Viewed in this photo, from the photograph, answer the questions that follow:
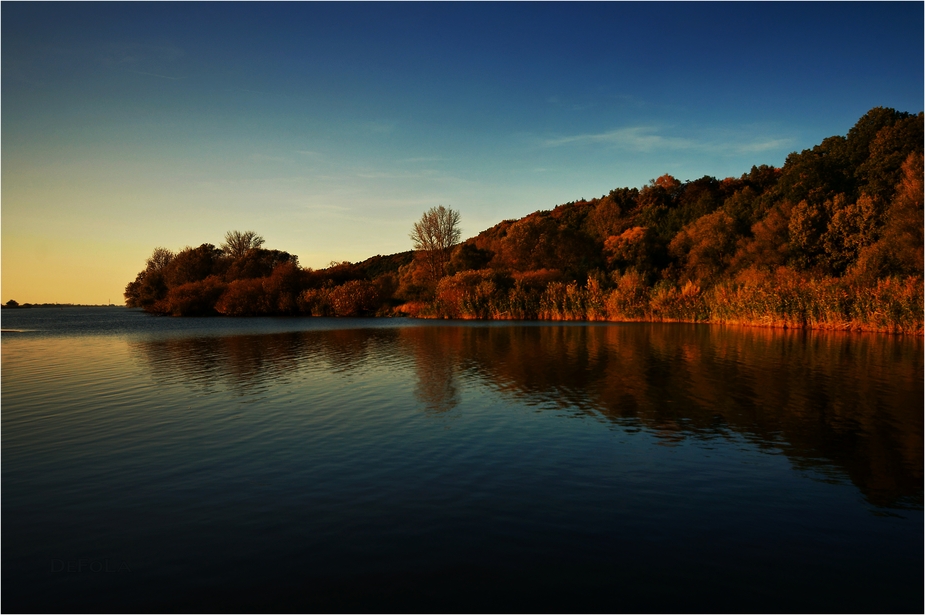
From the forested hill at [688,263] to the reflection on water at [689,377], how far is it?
31.2 ft

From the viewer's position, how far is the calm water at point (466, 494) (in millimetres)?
6238

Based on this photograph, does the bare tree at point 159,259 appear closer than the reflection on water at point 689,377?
No

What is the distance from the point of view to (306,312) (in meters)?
85.4

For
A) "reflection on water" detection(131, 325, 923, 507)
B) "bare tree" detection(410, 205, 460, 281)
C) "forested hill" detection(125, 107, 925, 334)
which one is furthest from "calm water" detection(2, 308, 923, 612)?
"bare tree" detection(410, 205, 460, 281)

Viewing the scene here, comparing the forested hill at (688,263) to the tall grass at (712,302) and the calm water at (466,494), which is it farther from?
the calm water at (466,494)

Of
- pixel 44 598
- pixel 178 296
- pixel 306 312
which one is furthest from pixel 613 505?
pixel 178 296

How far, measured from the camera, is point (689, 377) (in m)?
20.4

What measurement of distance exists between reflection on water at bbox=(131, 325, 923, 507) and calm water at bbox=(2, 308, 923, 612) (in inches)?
5.4

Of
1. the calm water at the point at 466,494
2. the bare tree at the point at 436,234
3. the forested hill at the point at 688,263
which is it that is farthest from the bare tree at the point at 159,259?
the calm water at the point at 466,494

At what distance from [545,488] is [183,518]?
550 centimetres

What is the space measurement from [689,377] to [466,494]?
14114 mm

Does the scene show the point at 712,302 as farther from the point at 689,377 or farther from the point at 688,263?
the point at 688,263

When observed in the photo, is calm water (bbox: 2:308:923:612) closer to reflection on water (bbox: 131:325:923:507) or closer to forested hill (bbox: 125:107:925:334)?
reflection on water (bbox: 131:325:923:507)

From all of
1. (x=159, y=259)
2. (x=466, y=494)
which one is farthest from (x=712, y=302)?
(x=159, y=259)
